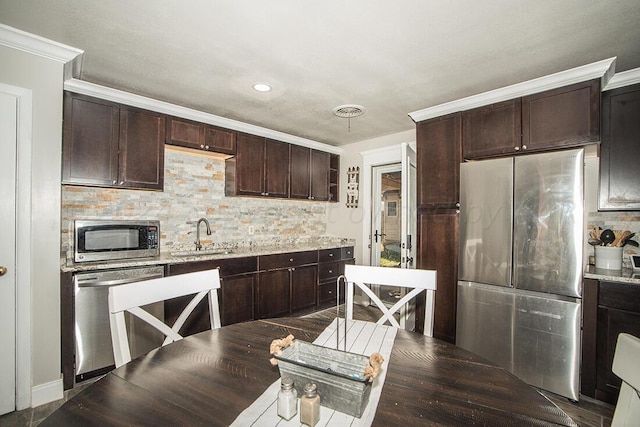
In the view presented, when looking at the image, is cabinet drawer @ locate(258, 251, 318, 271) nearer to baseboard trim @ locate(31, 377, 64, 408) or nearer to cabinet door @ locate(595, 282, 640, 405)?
baseboard trim @ locate(31, 377, 64, 408)

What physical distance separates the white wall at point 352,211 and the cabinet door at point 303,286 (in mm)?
905

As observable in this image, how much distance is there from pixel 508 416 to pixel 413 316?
2489mm

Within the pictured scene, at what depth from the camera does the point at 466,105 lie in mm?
2875

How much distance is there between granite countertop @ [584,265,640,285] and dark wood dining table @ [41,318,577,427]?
1.66 meters

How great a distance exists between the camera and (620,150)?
7.72ft

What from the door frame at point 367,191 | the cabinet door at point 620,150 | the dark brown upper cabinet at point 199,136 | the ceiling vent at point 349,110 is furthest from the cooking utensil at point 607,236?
the dark brown upper cabinet at point 199,136

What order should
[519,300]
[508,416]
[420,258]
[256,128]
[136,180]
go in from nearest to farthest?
[508,416], [519,300], [136,180], [420,258], [256,128]

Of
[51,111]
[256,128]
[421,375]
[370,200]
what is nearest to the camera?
[421,375]

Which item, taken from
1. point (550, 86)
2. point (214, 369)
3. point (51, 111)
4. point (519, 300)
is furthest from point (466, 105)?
point (51, 111)

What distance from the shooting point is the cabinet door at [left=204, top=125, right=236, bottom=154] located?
3410mm

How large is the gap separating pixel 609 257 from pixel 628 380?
2.01 metres

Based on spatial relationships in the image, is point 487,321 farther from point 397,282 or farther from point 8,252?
point 8,252

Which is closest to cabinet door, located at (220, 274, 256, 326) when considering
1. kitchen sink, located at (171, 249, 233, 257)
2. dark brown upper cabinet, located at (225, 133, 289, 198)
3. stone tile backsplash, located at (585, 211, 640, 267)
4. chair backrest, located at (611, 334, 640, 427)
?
kitchen sink, located at (171, 249, 233, 257)

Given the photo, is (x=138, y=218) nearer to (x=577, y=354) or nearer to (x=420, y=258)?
(x=420, y=258)
